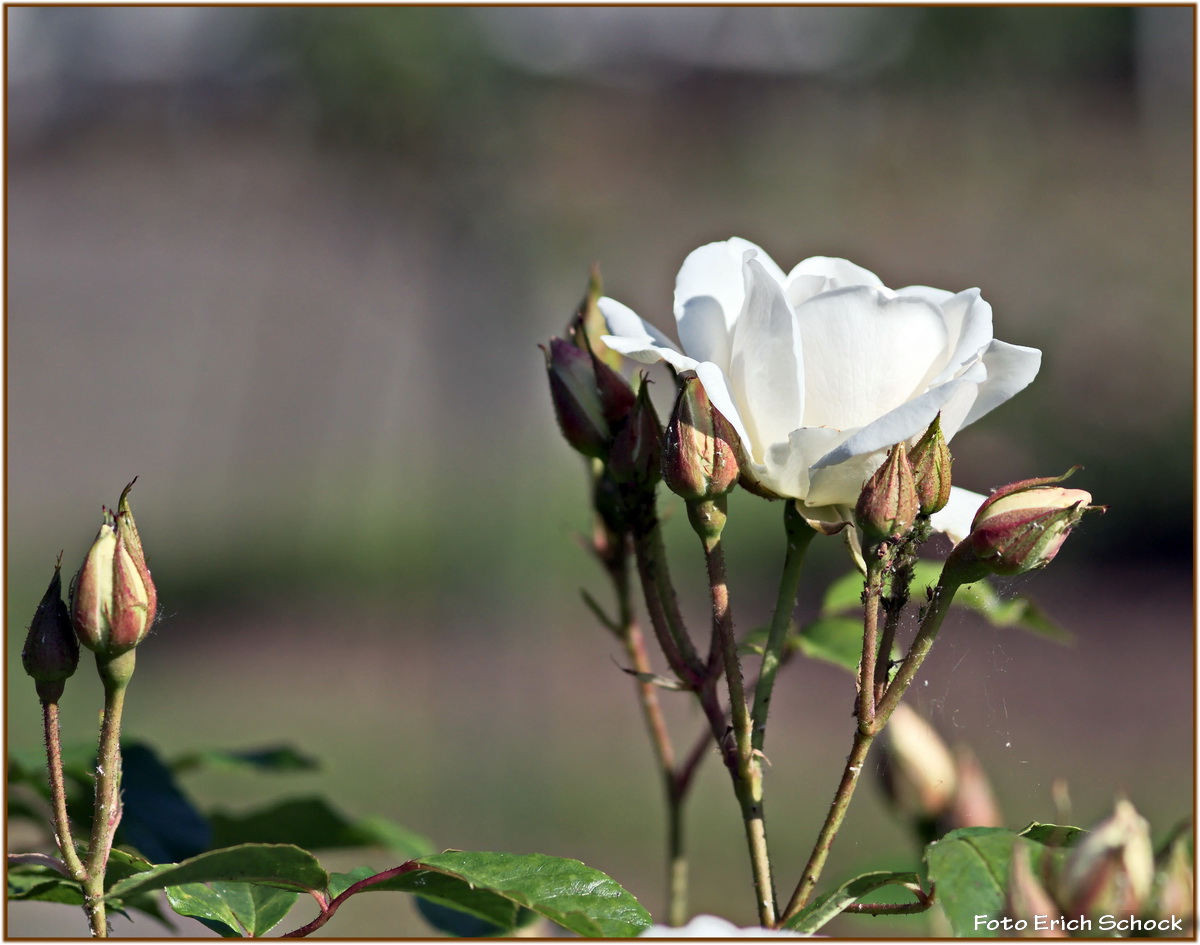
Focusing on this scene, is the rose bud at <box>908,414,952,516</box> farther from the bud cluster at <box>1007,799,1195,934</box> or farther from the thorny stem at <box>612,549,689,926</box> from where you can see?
the thorny stem at <box>612,549,689,926</box>

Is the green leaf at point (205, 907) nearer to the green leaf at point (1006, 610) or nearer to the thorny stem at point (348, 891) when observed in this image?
the thorny stem at point (348, 891)

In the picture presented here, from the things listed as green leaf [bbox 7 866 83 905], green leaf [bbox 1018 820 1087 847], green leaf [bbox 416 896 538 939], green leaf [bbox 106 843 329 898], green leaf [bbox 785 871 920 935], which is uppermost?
green leaf [bbox 1018 820 1087 847]

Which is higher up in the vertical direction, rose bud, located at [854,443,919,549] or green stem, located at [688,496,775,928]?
rose bud, located at [854,443,919,549]

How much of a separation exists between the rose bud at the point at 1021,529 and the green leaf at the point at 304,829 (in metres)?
0.51

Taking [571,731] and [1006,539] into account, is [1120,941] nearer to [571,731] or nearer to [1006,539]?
[1006,539]

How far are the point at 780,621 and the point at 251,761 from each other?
1.89 feet

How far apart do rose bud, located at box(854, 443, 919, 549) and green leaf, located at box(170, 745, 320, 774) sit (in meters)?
0.62

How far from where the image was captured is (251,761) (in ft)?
2.99

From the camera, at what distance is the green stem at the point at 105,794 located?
1.56ft

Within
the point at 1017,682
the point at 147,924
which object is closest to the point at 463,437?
the point at 1017,682

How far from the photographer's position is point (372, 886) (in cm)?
51

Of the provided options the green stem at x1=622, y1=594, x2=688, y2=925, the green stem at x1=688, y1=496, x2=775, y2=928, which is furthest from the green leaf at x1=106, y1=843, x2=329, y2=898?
the green stem at x1=622, y1=594, x2=688, y2=925

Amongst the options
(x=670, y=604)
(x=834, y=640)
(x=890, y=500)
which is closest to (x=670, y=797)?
(x=834, y=640)

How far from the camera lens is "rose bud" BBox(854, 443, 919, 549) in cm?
49
